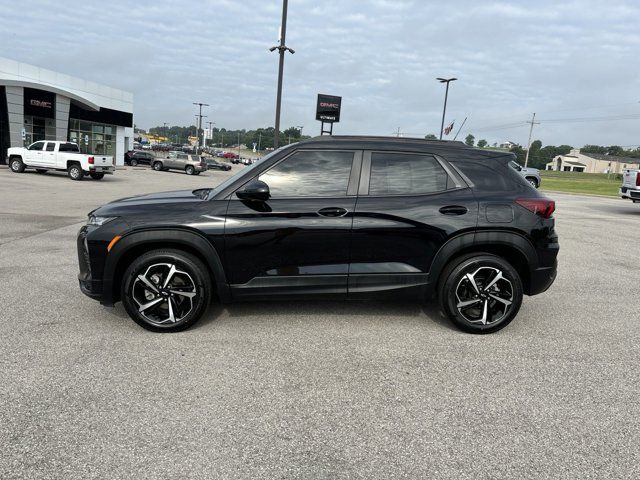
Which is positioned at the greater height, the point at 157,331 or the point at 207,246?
the point at 207,246

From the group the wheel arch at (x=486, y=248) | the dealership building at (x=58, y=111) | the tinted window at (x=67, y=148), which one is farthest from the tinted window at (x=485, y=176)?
the dealership building at (x=58, y=111)

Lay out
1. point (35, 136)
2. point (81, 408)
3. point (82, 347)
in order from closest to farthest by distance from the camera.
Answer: point (81, 408) < point (82, 347) < point (35, 136)

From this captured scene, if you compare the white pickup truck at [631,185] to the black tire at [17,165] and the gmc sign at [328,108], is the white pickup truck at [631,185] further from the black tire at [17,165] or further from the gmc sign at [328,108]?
the black tire at [17,165]

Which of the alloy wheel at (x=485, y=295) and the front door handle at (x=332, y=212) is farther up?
the front door handle at (x=332, y=212)

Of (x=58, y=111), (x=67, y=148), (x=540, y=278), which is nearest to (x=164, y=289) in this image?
(x=540, y=278)

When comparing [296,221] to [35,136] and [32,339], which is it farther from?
[35,136]

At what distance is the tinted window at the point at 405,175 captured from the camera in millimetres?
4195

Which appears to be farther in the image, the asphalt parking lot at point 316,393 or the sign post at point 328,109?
the sign post at point 328,109

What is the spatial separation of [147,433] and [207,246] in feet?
5.60

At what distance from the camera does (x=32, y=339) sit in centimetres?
385

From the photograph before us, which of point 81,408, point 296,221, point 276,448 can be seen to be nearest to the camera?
point 276,448

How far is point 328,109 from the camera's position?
27.0 m

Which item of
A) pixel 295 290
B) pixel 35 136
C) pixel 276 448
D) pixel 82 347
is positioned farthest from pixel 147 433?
pixel 35 136

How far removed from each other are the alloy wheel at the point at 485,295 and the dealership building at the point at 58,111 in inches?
1244
